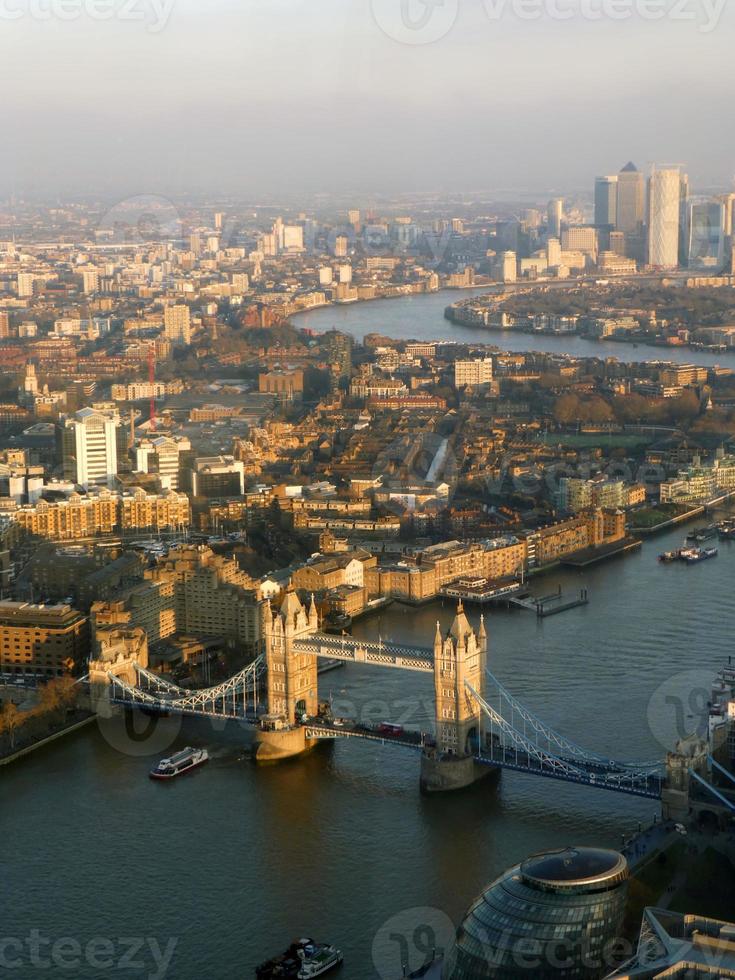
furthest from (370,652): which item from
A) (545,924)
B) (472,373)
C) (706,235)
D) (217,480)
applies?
(706,235)

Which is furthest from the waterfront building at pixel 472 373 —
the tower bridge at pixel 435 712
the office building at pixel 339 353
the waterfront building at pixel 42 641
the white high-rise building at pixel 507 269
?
the white high-rise building at pixel 507 269

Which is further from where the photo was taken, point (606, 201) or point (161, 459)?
point (606, 201)

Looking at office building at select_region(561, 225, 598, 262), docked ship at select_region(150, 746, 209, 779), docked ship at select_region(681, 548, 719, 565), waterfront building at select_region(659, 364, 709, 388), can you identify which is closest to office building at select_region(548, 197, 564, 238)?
office building at select_region(561, 225, 598, 262)

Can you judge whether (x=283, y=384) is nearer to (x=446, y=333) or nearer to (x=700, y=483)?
(x=700, y=483)

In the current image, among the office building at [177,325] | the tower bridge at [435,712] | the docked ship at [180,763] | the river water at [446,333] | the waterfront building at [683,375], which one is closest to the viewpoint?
the tower bridge at [435,712]

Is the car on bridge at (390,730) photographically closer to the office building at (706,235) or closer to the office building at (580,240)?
the office building at (706,235)

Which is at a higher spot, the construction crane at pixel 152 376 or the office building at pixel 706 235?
the office building at pixel 706 235
